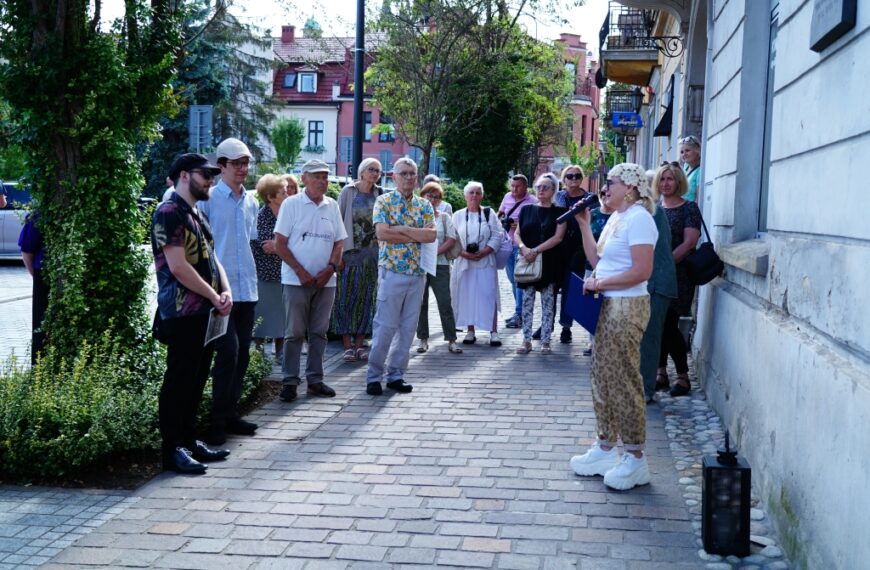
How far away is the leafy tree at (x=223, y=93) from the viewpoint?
42062 mm

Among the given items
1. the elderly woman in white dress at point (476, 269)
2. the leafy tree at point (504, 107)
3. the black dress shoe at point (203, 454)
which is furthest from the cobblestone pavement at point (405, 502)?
the leafy tree at point (504, 107)

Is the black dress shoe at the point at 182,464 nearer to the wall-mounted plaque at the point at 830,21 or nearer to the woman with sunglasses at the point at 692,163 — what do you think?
the wall-mounted plaque at the point at 830,21

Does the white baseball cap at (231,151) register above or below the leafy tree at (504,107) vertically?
below

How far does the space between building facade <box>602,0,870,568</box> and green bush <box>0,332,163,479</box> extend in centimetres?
360

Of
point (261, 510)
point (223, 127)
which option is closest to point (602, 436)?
point (261, 510)

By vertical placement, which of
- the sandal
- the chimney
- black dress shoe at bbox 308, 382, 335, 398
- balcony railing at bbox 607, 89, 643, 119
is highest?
the chimney

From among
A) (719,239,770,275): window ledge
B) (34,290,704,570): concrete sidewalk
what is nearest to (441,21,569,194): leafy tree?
(719,239,770,275): window ledge

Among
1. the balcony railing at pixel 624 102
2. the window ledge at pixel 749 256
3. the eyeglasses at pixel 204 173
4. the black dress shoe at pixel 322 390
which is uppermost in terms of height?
the balcony railing at pixel 624 102

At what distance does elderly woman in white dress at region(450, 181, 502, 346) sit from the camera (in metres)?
11.0

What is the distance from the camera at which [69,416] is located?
5.70 m

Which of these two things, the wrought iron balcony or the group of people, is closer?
the group of people

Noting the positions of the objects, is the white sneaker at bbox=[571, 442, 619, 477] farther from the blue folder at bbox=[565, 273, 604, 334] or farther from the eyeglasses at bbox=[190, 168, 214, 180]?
the eyeglasses at bbox=[190, 168, 214, 180]

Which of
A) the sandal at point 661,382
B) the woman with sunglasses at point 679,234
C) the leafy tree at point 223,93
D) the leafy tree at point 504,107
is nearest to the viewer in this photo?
the woman with sunglasses at point 679,234

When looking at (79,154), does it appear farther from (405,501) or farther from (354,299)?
(354,299)
